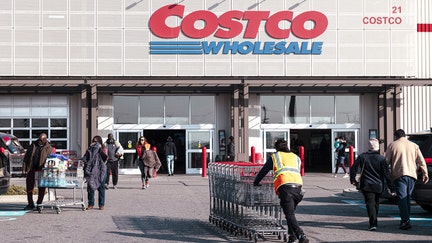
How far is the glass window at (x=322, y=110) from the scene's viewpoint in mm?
34812

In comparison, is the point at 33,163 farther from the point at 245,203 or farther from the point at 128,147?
the point at 128,147

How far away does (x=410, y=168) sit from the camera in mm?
13148

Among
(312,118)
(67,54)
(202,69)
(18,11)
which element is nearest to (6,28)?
(18,11)

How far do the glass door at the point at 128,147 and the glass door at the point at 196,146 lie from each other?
2.43m

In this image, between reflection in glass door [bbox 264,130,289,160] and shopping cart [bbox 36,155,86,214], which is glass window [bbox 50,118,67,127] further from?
shopping cart [bbox 36,155,86,214]

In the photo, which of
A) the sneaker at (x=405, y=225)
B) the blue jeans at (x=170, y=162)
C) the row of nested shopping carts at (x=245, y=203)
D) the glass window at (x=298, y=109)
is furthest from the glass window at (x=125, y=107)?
the sneaker at (x=405, y=225)

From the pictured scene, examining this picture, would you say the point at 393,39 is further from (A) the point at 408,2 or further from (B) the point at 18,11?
(B) the point at 18,11

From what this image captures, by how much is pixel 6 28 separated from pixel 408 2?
18565 millimetres

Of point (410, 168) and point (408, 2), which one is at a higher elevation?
point (408, 2)

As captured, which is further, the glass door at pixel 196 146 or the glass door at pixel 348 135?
the glass door at pixel 348 135

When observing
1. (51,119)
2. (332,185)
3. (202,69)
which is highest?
(202,69)

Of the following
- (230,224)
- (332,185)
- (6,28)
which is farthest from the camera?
(6,28)

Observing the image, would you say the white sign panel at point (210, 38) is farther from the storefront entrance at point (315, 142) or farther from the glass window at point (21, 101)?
the storefront entrance at point (315, 142)

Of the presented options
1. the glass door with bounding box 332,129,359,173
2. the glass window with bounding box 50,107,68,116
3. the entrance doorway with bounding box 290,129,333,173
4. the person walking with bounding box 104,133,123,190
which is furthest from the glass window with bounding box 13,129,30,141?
the glass door with bounding box 332,129,359,173
